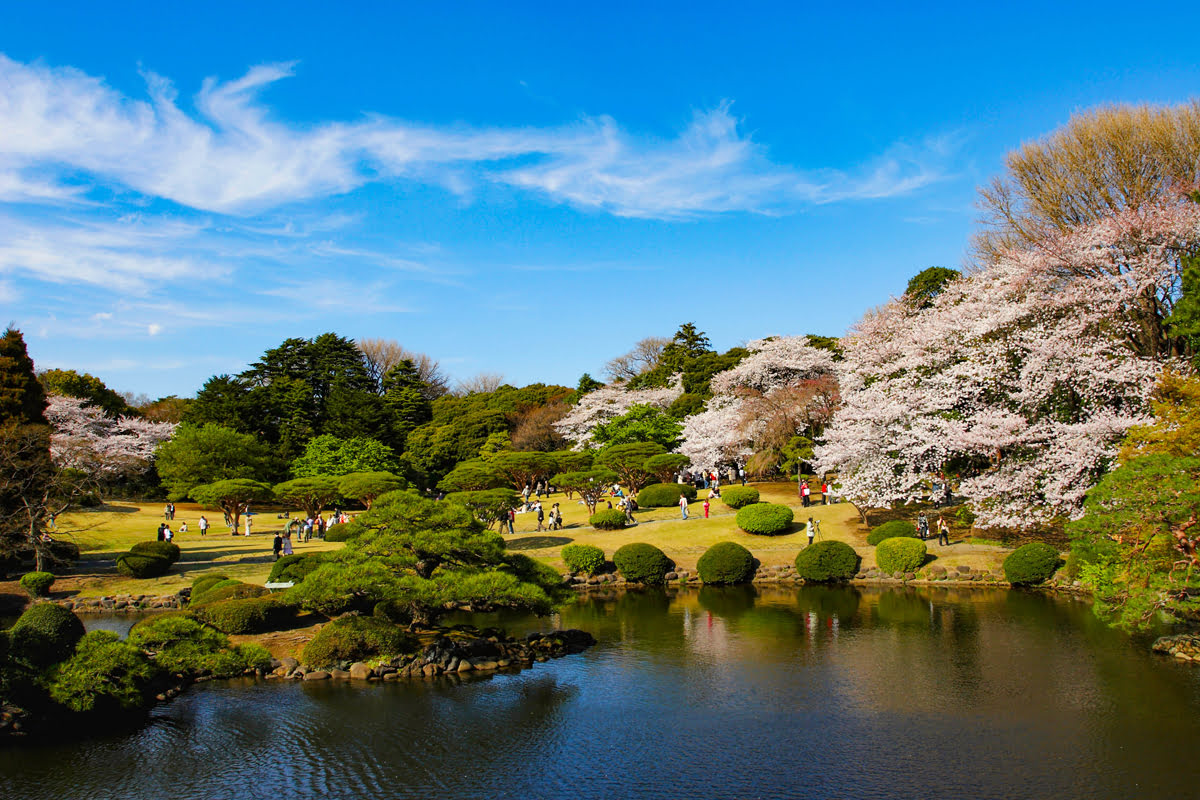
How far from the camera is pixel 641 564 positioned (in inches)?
1187

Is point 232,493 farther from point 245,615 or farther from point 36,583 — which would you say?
point 245,615

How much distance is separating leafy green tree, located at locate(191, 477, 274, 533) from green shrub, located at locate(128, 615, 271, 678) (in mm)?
26464

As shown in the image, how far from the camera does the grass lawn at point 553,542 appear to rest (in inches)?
1163

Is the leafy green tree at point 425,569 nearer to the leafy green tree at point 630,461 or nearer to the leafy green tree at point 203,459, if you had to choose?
the leafy green tree at point 630,461

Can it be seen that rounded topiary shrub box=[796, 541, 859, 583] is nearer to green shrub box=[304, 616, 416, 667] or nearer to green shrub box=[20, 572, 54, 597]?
green shrub box=[304, 616, 416, 667]

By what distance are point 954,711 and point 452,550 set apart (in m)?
11.4

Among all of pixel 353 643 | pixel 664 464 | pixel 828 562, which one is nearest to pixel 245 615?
pixel 353 643

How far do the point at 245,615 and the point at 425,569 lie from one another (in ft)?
18.8

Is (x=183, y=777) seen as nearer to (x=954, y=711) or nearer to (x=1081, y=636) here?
(x=954, y=711)

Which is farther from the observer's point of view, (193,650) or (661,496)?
(661,496)

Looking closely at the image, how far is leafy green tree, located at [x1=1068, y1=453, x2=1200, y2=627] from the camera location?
48.6 feet

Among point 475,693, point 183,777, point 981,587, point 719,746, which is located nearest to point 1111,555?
point 719,746

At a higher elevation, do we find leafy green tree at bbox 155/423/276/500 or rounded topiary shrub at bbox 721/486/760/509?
leafy green tree at bbox 155/423/276/500

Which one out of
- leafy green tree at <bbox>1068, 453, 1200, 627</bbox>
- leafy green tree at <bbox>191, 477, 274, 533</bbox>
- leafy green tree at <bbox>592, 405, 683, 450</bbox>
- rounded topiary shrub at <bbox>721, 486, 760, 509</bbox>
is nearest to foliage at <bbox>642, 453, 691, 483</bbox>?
leafy green tree at <bbox>592, 405, 683, 450</bbox>
